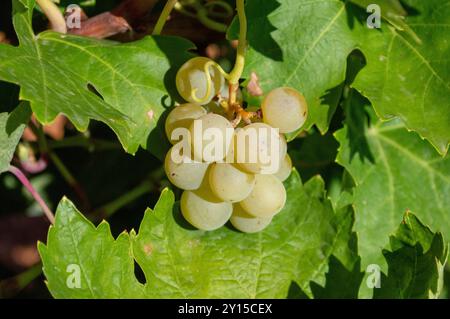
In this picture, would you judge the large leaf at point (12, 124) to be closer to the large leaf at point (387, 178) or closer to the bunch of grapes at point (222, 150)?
the bunch of grapes at point (222, 150)

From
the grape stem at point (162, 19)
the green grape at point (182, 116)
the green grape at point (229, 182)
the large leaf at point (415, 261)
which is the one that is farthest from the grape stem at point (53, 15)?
the large leaf at point (415, 261)

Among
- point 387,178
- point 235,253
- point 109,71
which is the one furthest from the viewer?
point 387,178

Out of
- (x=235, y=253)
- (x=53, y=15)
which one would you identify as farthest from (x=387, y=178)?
(x=53, y=15)

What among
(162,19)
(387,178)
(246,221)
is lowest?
(387,178)

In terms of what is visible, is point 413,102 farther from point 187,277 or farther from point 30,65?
point 30,65

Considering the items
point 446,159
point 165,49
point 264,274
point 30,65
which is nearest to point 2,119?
point 30,65

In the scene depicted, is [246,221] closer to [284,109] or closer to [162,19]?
[284,109]

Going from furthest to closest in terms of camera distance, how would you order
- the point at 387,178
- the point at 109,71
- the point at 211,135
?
the point at 387,178, the point at 109,71, the point at 211,135
